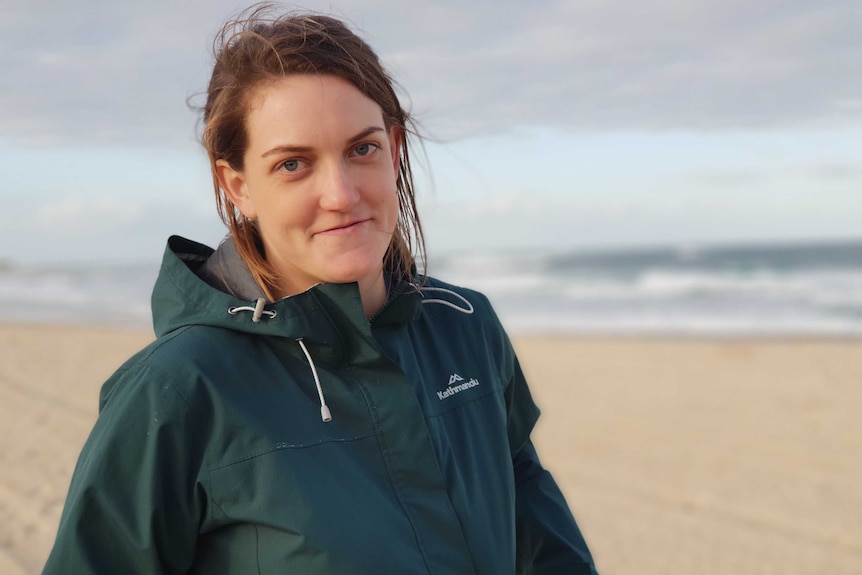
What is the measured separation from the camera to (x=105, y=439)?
1.38 metres

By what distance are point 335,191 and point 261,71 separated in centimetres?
26

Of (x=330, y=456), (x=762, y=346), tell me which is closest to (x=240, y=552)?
(x=330, y=456)

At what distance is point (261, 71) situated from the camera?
1573mm

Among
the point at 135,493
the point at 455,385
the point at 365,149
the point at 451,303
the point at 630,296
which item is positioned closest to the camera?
the point at 135,493

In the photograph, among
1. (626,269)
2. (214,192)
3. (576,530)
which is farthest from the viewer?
(626,269)

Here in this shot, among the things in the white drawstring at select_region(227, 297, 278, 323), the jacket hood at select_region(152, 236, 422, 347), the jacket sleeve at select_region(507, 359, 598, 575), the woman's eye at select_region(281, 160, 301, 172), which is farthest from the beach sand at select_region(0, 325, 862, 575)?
the woman's eye at select_region(281, 160, 301, 172)

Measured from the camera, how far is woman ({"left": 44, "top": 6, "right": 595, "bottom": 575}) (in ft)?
4.56

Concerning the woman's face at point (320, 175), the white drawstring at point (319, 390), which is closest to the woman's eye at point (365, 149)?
the woman's face at point (320, 175)

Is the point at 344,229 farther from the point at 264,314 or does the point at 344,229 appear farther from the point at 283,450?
the point at 283,450

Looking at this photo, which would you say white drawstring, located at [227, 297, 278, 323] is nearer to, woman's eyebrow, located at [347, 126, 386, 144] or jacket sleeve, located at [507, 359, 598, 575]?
woman's eyebrow, located at [347, 126, 386, 144]

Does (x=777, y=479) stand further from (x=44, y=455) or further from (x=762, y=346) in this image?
(x=762, y=346)

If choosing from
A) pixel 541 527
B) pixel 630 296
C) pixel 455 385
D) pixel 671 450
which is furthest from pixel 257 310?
pixel 630 296

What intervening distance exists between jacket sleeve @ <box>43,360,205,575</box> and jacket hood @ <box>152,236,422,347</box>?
18 cm

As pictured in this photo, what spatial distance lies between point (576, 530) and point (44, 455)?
5.66 m
